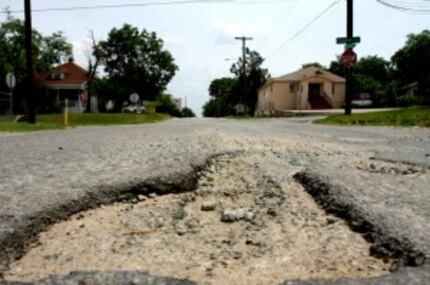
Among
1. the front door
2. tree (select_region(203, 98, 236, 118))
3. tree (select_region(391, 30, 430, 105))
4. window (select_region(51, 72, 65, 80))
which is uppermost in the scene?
tree (select_region(391, 30, 430, 105))

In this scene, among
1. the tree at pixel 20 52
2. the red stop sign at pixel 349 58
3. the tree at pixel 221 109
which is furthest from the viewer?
the tree at pixel 221 109

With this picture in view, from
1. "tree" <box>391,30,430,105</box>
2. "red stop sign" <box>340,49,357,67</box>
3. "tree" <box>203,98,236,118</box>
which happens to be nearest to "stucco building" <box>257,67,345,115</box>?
"tree" <box>391,30,430,105</box>

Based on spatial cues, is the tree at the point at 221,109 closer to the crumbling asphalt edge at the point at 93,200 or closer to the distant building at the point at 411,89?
the distant building at the point at 411,89

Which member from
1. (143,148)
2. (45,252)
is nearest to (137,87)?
(143,148)

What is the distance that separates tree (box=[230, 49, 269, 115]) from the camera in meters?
77.2

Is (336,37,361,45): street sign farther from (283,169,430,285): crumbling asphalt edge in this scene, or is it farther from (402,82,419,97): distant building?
(402,82,419,97): distant building

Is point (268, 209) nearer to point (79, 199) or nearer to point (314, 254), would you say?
point (314, 254)

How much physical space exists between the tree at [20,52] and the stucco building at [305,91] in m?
23.6

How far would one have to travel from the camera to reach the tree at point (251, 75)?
7719 centimetres

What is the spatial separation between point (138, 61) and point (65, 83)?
9.19 meters

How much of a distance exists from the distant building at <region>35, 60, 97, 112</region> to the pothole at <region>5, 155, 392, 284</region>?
2637 inches

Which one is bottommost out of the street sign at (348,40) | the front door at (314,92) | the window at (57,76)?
the front door at (314,92)

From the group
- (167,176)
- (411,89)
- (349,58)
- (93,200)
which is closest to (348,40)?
(349,58)

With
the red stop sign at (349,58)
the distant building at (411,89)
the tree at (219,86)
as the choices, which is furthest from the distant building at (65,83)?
the tree at (219,86)
